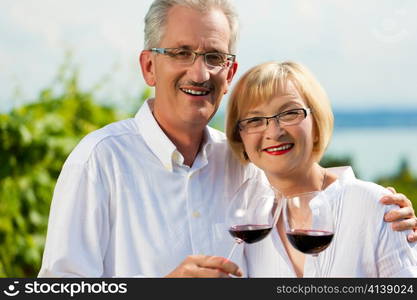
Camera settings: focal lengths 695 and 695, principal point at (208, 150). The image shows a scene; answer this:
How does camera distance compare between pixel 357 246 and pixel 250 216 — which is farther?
pixel 357 246

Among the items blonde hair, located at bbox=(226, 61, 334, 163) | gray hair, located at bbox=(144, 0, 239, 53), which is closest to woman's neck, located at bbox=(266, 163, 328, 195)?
blonde hair, located at bbox=(226, 61, 334, 163)

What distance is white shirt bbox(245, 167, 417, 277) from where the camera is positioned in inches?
118

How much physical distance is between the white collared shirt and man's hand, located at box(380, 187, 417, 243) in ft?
2.26

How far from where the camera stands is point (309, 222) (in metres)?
2.76

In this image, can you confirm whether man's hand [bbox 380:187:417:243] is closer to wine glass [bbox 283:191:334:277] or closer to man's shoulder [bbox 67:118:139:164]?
wine glass [bbox 283:191:334:277]

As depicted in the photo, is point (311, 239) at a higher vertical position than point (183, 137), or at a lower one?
lower

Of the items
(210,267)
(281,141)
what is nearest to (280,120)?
(281,141)

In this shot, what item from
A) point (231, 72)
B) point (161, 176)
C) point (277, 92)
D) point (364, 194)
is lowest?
point (364, 194)

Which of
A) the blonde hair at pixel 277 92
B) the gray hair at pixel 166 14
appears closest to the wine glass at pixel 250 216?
the blonde hair at pixel 277 92

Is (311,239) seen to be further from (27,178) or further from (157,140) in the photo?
(27,178)

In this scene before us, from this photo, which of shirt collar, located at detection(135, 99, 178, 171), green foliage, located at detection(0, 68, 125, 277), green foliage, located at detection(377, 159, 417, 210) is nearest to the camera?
shirt collar, located at detection(135, 99, 178, 171)

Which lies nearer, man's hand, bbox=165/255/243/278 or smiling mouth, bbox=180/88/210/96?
man's hand, bbox=165/255/243/278

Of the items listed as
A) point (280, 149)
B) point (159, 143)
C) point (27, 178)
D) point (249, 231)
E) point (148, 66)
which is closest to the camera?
point (249, 231)

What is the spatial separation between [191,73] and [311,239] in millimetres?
960
